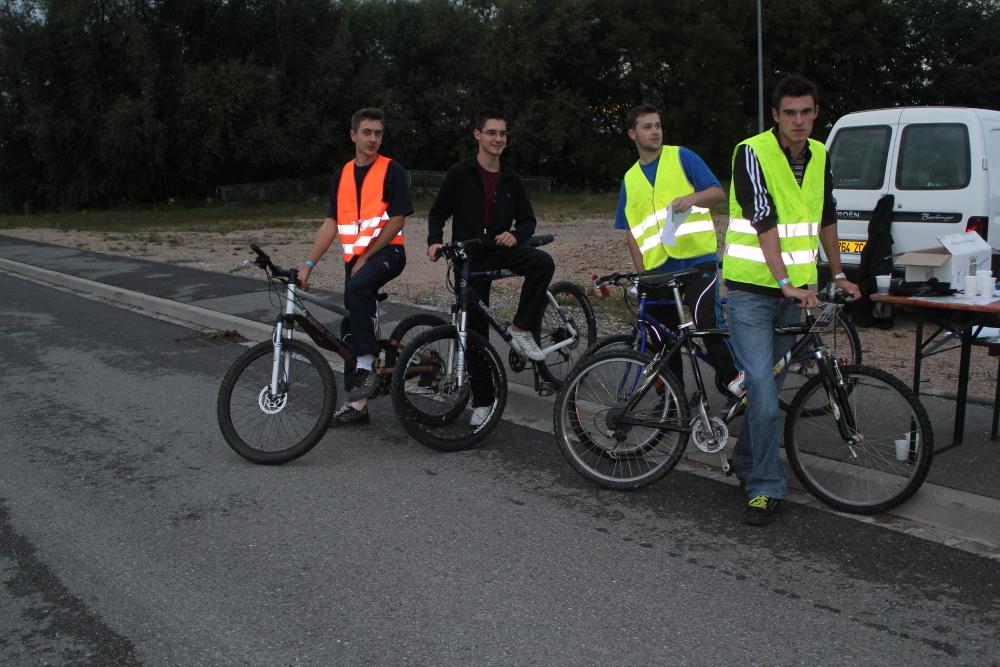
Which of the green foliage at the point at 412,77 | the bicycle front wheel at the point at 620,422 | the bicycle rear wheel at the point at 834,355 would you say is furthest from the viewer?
the green foliage at the point at 412,77

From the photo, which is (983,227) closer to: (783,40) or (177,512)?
(177,512)

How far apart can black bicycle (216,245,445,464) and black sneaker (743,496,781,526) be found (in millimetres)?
2366

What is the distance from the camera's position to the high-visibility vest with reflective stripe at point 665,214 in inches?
218

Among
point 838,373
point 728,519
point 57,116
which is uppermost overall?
point 57,116

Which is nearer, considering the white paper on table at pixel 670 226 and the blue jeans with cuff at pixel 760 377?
the blue jeans with cuff at pixel 760 377

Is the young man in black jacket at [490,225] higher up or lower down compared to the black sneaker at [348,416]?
higher up

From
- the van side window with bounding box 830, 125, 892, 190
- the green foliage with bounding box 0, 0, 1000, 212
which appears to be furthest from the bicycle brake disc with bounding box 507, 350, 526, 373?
the green foliage with bounding box 0, 0, 1000, 212

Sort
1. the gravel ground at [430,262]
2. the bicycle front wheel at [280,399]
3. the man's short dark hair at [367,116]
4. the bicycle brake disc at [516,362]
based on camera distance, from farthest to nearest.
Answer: the gravel ground at [430,262], the bicycle brake disc at [516,362], the man's short dark hair at [367,116], the bicycle front wheel at [280,399]

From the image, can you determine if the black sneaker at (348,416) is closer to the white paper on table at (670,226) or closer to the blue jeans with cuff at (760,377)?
the white paper on table at (670,226)

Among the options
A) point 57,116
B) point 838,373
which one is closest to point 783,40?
point 57,116

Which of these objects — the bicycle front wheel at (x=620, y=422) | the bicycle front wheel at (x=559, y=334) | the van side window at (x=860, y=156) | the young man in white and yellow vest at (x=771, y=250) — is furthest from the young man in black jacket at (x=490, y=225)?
the van side window at (x=860, y=156)

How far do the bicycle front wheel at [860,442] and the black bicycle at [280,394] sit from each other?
255cm

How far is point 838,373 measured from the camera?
4.50 metres

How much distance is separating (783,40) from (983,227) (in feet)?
145
